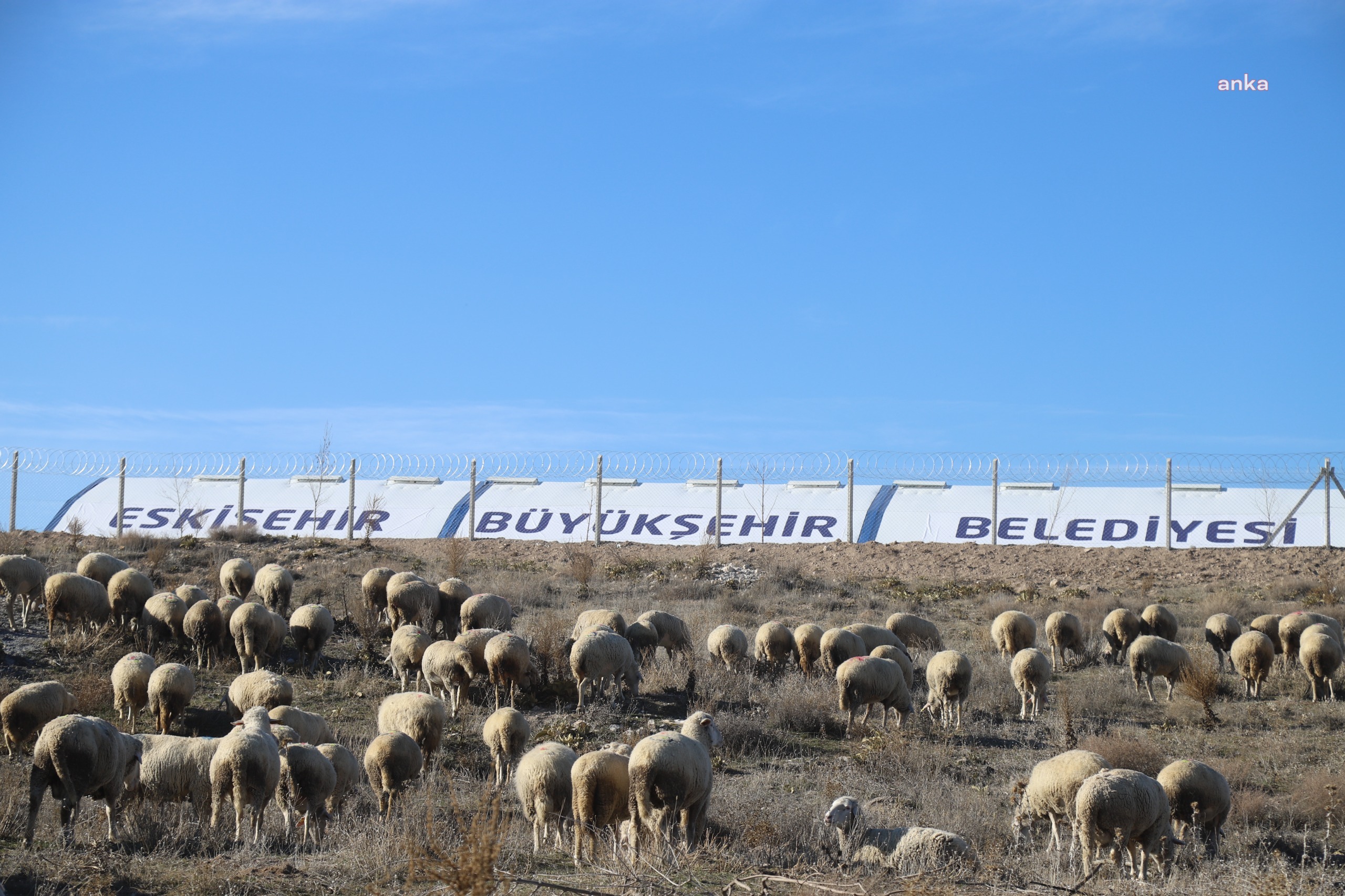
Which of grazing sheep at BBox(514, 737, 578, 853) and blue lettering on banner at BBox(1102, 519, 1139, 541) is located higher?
blue lettering on banner at BBox(1102, 519, 1139, 541)

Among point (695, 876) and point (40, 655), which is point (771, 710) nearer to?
point (695, 876)

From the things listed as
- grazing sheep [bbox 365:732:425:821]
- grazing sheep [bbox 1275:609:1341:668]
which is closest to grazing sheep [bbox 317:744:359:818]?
grazing sheep [bbox 365:732:425:821]

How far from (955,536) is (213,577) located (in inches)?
802

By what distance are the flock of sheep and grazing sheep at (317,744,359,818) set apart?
0.07 feet

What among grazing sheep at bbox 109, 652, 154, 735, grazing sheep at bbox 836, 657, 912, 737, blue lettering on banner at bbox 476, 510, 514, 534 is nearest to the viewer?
grazing sheep at bbox 109, 652, 154, 735

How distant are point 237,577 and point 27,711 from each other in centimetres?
779

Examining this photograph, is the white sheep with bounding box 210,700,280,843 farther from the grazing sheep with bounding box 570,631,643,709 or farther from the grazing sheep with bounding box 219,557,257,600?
the grazing sheep with bounding box 219,557,257,600

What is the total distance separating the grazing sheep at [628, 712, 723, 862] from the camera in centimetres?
809

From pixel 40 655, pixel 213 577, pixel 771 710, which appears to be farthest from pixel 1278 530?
pixel 40 655

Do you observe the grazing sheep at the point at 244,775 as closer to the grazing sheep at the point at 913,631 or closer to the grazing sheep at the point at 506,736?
the grazing sheep at the point at 506,736

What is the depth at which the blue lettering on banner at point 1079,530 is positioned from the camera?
31922mm

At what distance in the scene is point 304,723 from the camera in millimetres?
10430

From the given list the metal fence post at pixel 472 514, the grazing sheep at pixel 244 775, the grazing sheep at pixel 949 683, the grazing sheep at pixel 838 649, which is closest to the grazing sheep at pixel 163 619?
the grazing sheep at pixel 244 775

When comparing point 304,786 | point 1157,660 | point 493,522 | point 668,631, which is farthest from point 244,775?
point 493,522
